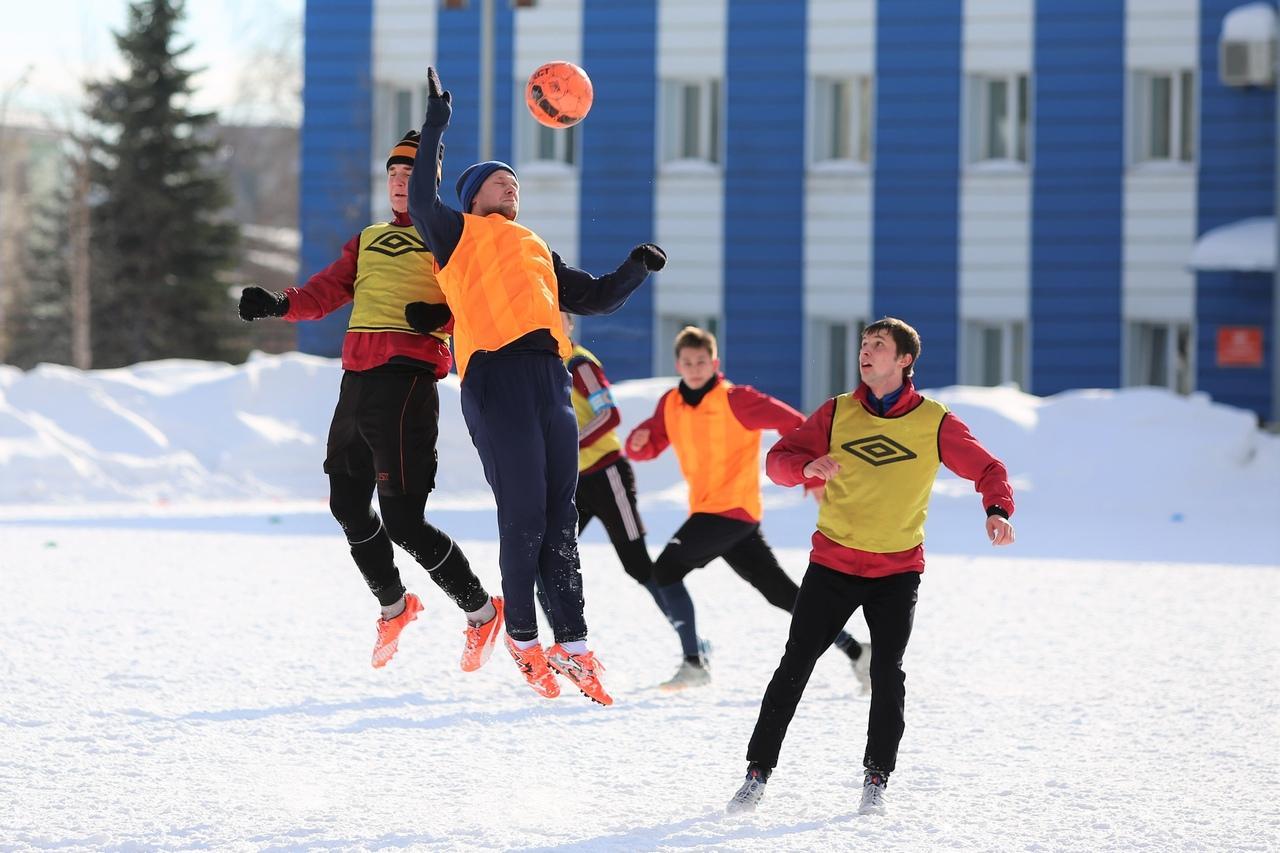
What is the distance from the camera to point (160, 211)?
36.5 m

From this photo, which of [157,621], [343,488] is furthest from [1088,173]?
[343,488]

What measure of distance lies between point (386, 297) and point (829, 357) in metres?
21.3

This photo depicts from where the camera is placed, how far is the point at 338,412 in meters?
6.87

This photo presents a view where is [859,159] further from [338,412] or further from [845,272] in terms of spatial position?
[338,412]

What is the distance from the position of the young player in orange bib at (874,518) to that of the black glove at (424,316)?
1504mm

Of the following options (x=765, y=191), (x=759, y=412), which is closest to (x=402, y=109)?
(x=765, y=191)

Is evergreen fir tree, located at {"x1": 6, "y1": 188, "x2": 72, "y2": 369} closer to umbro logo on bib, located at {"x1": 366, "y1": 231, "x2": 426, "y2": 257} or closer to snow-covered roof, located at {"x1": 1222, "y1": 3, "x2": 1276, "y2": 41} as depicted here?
snow-covered roof, located at {"x1": 1222, "y1": 3, "x2": 1276, "y2": 41}

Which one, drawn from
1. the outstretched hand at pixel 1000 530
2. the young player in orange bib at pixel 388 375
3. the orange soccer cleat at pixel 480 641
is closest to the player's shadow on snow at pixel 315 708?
the orange soccer cleat at pixel 480 641

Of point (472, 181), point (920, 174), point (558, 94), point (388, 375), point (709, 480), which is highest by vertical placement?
point (920, 174)

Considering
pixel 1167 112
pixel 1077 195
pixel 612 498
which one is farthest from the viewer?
pixel 1077 195

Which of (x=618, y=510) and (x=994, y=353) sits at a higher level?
(x=994, y=353)

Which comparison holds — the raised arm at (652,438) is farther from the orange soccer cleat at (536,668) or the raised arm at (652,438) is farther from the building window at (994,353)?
the building window at (994,353)

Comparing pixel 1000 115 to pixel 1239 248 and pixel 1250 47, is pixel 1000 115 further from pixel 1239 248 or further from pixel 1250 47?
pixel 1239 248

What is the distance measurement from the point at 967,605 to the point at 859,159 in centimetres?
1709
